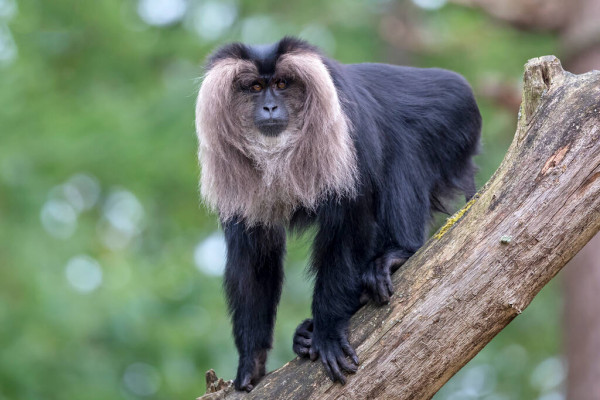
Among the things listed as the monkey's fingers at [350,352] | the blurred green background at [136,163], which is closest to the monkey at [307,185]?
the monkey's fingers at [350,352]

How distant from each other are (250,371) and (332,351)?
668 millimetres

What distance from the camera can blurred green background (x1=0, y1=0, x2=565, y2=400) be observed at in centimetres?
854

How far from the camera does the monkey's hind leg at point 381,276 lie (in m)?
3.90

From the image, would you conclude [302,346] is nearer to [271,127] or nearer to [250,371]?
[250,371]

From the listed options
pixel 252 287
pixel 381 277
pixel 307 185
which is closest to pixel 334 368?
pixel 381 277

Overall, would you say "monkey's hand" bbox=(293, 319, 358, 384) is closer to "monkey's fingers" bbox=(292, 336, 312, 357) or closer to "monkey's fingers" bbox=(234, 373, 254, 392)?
"monkey's fingers" bbox=(292, 336, 312, 357)

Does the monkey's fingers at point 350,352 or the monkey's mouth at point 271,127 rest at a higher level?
the monkey's mouth at point 271,127

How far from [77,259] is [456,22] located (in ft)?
18.8

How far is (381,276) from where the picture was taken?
3959 mm

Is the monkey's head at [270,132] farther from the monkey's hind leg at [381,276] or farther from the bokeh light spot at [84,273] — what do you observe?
the bokeh light spot at [84,273]

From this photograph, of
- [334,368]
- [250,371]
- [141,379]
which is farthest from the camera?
[141,379]

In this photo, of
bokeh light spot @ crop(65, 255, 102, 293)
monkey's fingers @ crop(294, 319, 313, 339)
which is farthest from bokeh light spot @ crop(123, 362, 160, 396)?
monkey's fingers @ crop(294, 319, 313, 339)

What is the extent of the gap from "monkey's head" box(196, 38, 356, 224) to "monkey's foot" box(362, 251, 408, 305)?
0.40 meters

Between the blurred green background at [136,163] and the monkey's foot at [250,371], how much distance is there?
3562 mm
